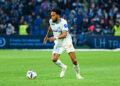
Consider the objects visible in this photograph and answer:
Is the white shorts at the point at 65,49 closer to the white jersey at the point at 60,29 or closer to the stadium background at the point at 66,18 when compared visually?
the white jersey at the point at 60,29

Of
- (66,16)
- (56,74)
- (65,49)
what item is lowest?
(66,16)

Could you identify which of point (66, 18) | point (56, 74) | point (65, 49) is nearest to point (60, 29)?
point (65, 49)

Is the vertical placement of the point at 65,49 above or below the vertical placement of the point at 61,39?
below

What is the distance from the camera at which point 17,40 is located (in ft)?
119

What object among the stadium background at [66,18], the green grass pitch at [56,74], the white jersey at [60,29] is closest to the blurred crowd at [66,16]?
the stadium background at [66,18]

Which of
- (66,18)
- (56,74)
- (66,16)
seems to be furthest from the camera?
(66,16)

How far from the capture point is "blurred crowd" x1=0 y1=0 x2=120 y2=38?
36469mm

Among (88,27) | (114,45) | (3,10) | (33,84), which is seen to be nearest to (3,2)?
(3,10)

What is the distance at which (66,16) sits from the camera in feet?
124

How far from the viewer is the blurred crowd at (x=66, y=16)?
36.5 meters

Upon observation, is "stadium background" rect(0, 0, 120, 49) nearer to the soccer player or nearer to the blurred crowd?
the blurred crowd

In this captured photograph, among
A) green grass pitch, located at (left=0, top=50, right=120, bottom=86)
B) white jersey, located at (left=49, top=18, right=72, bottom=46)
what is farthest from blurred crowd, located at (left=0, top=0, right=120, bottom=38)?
white jersey, located at (left=49, top=18, right=72, bottom=46)

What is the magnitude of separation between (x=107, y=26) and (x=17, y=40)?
278 inches

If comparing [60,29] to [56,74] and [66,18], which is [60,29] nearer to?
[56,74]
